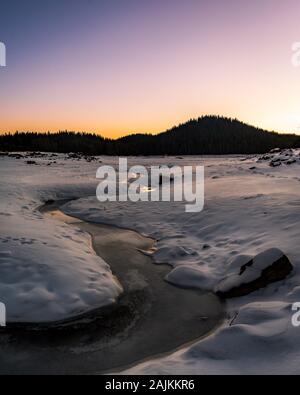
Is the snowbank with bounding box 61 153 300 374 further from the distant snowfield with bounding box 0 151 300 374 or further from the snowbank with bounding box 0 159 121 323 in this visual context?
the snowbank with bounding box 0 159 121 323

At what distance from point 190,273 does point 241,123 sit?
198411 millimetres

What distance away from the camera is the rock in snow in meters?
7.31

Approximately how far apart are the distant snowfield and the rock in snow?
18 centimetres

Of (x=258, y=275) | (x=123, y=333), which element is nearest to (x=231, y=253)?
(x=258, y=275)

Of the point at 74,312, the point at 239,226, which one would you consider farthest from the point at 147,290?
the point at 239,226

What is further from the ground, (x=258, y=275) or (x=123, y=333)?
(x=258, y=275)

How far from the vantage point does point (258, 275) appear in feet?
24.4

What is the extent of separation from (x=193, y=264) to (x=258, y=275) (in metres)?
2.14

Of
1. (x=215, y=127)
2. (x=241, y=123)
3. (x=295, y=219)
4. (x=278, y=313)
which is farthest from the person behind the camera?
(x=241, y=123)

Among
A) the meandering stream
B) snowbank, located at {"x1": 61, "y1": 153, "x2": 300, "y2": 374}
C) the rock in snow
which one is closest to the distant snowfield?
snowbank, located at {"x1": 61, "y1": 153, "x2": 300, "y2": 374}

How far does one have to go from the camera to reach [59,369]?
198 inches

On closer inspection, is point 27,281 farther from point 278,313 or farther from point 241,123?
point 241,123

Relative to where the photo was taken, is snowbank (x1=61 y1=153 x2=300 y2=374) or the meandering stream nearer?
snowbank (x1=61 y1=153 x2=300 y2=374)

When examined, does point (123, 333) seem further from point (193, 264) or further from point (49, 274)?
point (193, 264)
